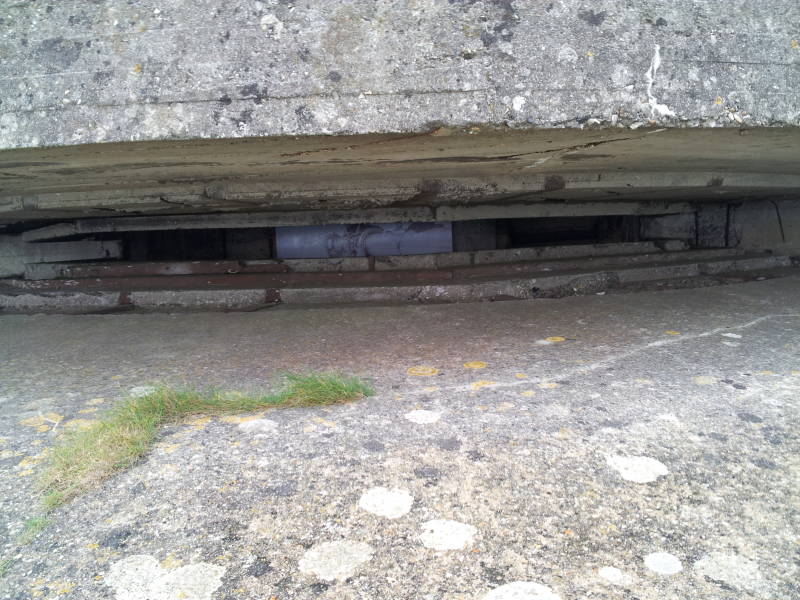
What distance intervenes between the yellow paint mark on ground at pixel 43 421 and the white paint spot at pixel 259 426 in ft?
2.57

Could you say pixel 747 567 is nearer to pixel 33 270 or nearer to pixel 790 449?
→ pixel 790 449

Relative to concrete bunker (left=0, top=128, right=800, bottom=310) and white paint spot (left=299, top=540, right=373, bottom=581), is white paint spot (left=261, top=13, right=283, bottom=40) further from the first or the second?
white paint spot (left=299, top=540, right=373, bottom=581)

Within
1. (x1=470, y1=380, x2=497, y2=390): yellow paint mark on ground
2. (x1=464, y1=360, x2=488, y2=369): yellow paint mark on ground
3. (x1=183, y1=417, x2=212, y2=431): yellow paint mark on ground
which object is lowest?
(x1=183, y1=417, x2=212, y2=431): yellow paint mark on ground

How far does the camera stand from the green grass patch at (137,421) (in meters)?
1.62

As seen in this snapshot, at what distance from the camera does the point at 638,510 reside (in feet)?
4.57

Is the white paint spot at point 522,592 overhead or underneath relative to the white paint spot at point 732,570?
overhead

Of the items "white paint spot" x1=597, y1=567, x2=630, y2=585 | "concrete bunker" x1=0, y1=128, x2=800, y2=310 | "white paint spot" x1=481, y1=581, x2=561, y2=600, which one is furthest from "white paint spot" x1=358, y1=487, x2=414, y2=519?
"concrete bunker" x1=0, y1=128, x2=800, y2=310

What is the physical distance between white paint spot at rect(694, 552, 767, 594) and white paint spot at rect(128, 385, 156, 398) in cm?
215

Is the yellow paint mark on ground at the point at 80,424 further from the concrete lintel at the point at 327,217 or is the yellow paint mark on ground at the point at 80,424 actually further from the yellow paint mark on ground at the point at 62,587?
the concrete lintel at the point at 327,217

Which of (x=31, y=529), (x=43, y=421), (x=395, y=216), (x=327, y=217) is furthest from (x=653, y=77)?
(x=327, y=217)

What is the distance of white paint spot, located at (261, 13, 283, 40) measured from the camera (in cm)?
180

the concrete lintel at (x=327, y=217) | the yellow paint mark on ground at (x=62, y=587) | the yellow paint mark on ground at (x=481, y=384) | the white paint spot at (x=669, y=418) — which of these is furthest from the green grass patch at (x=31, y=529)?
the concrete lintel at (x=327, y=217)

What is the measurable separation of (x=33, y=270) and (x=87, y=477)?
4.55m

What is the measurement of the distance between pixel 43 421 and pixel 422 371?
1599 mm
